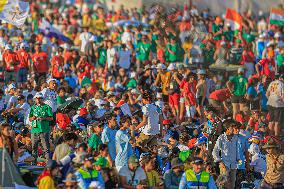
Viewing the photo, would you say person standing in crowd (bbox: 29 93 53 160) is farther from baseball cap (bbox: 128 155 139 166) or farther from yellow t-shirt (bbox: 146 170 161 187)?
yellow t-shirt (bbox: 146 170 161 187)

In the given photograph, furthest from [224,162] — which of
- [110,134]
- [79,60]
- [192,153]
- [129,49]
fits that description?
[129,49]

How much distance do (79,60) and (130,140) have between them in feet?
35.9

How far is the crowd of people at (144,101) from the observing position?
19.2 m

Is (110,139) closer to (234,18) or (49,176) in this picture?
(49,176)

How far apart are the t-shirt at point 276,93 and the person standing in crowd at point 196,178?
408 inches

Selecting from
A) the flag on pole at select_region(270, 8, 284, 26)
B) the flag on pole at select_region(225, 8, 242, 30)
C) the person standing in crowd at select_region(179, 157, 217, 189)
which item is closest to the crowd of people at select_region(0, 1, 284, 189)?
the person standing in crowd at select_region(179, 157, 217, 189)

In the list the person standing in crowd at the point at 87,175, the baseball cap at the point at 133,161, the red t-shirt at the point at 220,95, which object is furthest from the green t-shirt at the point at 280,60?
the person standing in crowd at the point at 87,175

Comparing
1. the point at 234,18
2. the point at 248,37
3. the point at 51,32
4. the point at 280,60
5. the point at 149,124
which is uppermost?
the point at 234,18

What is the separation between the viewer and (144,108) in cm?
2336

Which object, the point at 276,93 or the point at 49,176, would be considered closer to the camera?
the point at 49,176

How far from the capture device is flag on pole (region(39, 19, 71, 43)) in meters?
35.3

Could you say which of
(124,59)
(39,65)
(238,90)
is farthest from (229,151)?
(124,59)

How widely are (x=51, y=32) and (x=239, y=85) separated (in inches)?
321

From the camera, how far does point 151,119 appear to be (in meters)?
23.4
